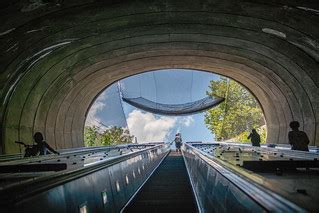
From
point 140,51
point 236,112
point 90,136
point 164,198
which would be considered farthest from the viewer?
point 236,112

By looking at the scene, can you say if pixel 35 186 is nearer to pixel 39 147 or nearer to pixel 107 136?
pixel 39 147

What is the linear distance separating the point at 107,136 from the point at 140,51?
1657 centimetres

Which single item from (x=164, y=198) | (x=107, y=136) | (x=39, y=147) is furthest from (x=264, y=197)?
(x=107, y=136)

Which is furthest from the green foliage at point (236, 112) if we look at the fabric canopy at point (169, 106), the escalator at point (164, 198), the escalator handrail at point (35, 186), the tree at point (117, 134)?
the escalator handrail at point (35, 186)

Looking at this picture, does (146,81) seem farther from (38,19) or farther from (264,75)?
(38,19)

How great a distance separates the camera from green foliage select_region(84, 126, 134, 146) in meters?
30.2

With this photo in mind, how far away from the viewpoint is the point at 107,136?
101 ft

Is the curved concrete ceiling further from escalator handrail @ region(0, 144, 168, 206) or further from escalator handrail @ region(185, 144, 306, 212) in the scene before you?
escalator handrail @ region(185, 144, 306, 212)

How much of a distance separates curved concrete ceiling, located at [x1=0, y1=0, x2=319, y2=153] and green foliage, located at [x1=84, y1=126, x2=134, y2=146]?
9101 mm

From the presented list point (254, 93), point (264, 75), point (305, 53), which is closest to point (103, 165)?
point (305, 53)

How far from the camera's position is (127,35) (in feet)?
42.0

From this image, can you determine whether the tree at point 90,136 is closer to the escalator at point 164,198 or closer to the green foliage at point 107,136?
the green foliage at point 107,136

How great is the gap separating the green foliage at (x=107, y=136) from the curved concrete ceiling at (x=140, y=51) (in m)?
9.10

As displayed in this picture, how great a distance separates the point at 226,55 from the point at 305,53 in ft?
13.7
